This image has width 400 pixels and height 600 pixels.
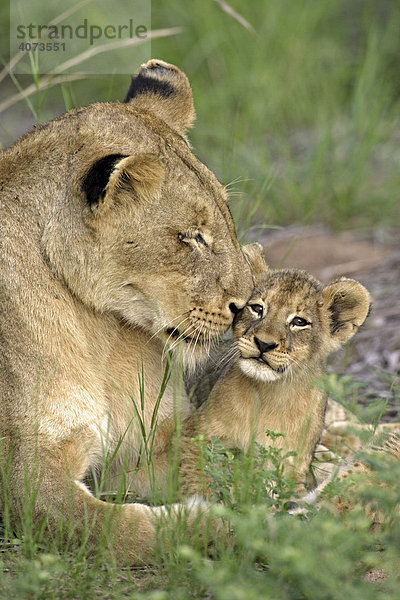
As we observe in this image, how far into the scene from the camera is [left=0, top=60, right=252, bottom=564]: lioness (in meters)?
3.74

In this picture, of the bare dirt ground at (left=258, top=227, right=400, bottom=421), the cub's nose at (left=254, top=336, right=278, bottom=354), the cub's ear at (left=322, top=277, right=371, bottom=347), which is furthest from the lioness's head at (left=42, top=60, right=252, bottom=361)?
the bare dirt ground at (left=258, top=227, right=400, bottom=421)

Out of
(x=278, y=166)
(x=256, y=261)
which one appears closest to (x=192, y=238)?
(x=256, y=261)

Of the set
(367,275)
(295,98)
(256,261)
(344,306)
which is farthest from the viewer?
(295,98)

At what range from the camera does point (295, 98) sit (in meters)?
10.1

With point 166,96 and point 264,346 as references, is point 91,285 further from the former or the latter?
point 166,96

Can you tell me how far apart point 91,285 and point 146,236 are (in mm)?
304

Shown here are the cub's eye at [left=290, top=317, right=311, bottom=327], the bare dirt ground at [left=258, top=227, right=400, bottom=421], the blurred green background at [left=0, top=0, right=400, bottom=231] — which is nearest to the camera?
the cub's eye at [left=290, top=317, right=311, bottom=327]

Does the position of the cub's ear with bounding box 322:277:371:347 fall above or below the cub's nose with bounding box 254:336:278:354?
above

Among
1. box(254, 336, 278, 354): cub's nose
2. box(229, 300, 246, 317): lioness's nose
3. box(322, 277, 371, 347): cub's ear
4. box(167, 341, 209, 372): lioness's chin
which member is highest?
box(322, 277, 371, 347): cub's ear

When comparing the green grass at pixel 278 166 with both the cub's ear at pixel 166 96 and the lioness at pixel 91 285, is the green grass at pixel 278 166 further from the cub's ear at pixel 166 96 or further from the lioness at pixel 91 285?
the cub's ear at pixel 166 96

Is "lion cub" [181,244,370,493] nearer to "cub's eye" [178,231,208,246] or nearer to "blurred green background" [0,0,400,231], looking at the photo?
"cub's eye" [178,231,208,246]

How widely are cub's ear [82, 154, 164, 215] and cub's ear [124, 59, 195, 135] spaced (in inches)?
29.8

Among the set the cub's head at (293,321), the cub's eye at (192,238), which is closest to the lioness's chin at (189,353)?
the cub's head at (293,321)

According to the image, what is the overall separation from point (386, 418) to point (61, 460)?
8.05 feet
